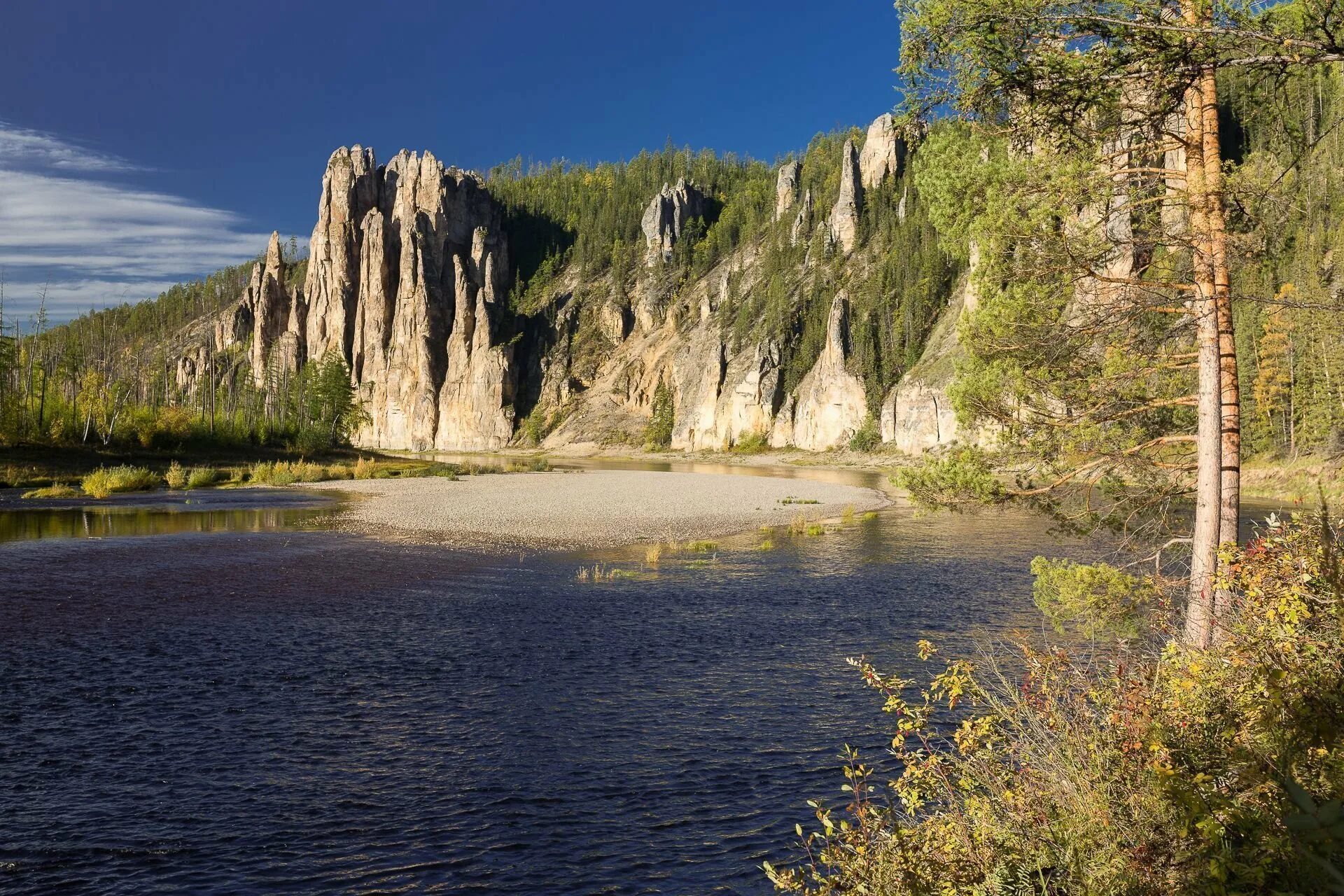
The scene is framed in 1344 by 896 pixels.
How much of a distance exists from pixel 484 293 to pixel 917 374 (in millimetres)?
103514

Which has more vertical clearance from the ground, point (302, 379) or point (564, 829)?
point (302, 379)

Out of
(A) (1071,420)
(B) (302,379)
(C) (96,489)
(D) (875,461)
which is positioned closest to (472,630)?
(A) (1071,420)

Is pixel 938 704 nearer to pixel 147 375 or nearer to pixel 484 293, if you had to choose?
pixel 484 293

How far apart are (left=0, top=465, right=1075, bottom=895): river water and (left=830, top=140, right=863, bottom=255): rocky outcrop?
133394 millimetres

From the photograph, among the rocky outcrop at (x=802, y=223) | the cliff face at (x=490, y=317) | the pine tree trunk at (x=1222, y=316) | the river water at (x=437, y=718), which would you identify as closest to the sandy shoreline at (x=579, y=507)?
the river water at (x=437, y=718)

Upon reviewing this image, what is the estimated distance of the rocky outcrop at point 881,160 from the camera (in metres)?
156

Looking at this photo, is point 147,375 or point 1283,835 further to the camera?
point 147,375

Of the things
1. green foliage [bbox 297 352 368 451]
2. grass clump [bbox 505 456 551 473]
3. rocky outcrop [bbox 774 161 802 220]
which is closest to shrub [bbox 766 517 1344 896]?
grass clump [bbox 505 456 551 473]

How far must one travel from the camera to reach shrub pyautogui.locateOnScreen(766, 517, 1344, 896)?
476cm

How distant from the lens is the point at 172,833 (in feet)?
30.7

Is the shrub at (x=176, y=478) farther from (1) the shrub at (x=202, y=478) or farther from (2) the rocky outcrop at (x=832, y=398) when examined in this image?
(2) the rocky outcrop at (x=832, y=398)

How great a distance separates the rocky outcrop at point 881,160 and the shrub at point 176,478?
12701 centimetres

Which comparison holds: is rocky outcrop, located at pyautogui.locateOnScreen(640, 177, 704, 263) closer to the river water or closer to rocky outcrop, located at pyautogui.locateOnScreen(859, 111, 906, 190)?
rocky outcrop, located at pyautogui.locateOnScreen(859, 111, 906, 190)

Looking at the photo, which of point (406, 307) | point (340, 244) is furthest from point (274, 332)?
point (406, 307)
